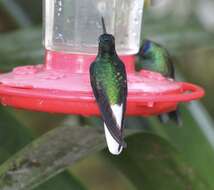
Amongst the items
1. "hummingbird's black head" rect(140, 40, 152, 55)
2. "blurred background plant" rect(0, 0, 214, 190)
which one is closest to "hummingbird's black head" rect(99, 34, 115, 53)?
"blurred background plant" rect(0, 0, 214, 190)

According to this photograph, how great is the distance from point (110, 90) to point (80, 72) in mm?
246

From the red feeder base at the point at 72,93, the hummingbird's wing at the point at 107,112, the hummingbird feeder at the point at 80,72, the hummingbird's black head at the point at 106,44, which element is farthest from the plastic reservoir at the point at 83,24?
the hummingbird's wing at the point at 107,112

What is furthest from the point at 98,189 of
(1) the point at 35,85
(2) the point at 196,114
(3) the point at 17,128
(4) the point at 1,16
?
(1) the point at 35,85

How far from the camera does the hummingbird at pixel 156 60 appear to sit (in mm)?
→ 2533

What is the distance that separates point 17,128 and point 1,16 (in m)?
1.37

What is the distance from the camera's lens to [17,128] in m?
2.38

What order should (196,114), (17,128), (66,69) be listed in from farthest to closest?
(196,114), (17,128), (66,69)

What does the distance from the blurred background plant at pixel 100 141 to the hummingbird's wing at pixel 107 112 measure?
26cm

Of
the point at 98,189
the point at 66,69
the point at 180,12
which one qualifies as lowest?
the point at 98,189

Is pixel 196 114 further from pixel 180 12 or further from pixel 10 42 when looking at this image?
pixel 180 12

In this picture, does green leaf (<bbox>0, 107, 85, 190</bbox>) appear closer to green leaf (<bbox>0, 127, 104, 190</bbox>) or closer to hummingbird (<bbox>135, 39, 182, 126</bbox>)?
green leaf (<bbox>0, 127, 104, 190</bbox>)

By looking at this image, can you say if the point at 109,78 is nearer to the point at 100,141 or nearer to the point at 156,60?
the point at 100,141

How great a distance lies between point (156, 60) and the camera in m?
2.58

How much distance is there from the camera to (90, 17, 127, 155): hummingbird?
6.03 ft
